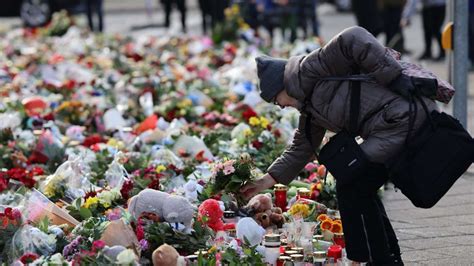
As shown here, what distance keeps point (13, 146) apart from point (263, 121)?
1868 mm

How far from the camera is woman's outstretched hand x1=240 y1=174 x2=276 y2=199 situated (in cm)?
706

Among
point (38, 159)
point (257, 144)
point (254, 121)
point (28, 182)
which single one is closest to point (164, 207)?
point (28, 182)

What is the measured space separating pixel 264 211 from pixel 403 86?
1536 mm

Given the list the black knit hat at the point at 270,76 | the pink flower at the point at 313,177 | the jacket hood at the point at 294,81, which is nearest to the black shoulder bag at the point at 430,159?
the jacket hood at the point at 294,81

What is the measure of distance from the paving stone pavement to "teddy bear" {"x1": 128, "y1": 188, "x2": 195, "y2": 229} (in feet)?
4.15

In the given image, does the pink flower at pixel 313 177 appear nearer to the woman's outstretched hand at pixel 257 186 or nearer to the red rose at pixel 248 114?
the woman's outstretched hand at pixel 257 186

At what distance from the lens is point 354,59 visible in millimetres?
6297

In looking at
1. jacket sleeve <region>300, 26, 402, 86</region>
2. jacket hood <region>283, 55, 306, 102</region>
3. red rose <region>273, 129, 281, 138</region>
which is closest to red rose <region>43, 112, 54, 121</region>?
red rose <region>273, 129, 281, 138</region>

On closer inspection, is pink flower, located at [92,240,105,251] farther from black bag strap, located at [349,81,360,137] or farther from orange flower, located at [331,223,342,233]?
orange flower, located at [331,223,342,233]

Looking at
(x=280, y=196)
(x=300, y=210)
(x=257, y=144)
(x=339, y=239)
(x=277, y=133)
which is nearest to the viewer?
(x=339, y=239)

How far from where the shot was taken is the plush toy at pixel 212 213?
705cm

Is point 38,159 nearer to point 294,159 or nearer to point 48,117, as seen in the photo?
point 48,117

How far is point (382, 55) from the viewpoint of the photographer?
20.4 ft

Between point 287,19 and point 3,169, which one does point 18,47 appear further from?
point 3,169
